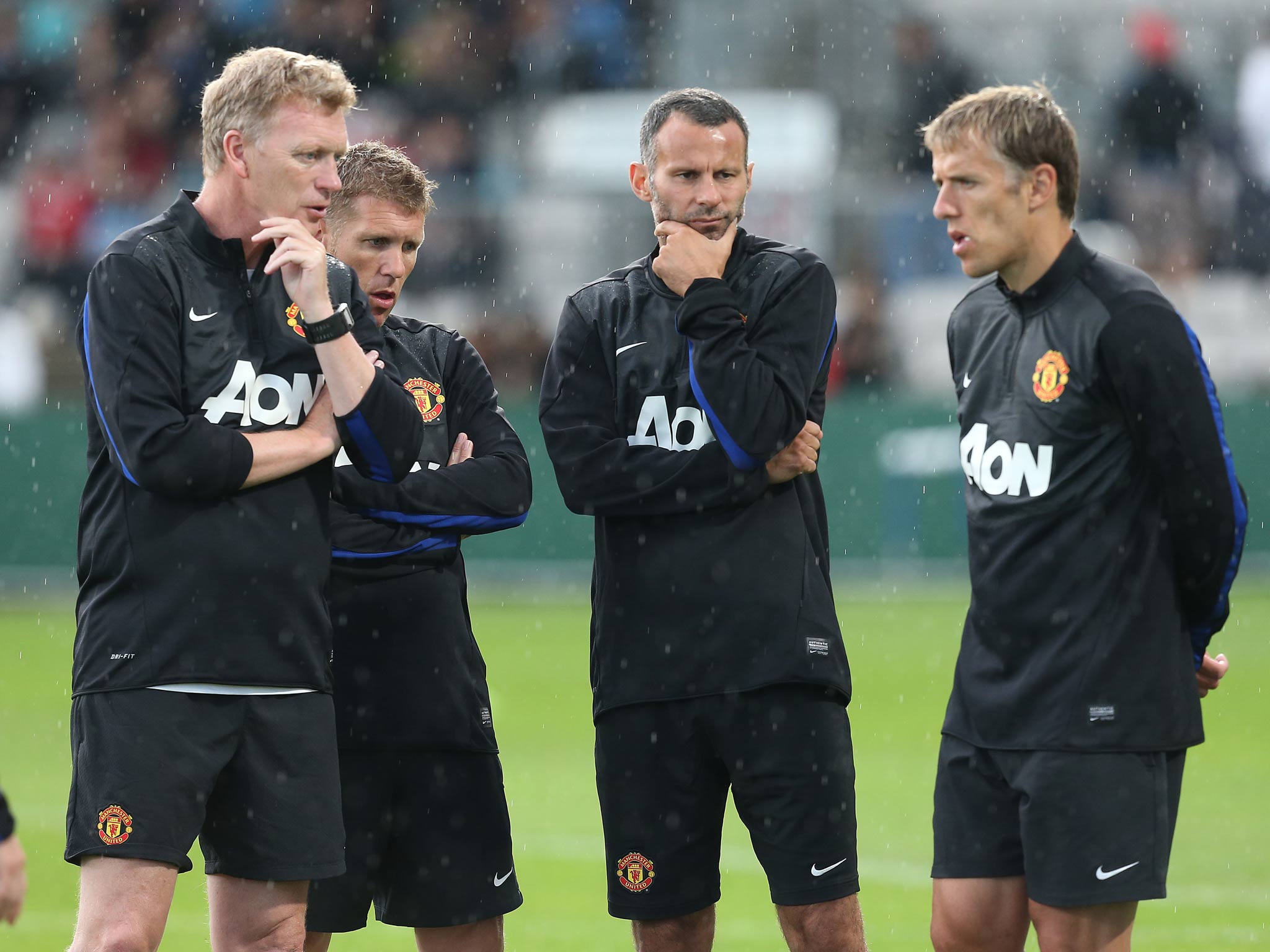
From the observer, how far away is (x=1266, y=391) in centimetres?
1605

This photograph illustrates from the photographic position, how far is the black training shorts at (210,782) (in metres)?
→ 3.91

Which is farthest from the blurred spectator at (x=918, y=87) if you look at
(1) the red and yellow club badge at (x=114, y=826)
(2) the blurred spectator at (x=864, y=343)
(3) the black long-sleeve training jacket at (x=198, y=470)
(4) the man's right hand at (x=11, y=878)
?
(4) the man's right hand at (x=11, y=878)

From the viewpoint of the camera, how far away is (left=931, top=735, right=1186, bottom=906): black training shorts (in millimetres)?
4012

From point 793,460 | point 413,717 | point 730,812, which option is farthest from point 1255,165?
point 413,717

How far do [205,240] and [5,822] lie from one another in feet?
5.09

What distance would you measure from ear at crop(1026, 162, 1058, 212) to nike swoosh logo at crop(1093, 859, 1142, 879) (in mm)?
1483

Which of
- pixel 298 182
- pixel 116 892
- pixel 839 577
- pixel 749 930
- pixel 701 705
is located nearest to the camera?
pixel 116 892

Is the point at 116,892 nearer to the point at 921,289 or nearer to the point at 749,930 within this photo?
the point at 749,930

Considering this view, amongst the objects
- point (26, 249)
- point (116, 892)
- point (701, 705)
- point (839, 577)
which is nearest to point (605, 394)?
point (701, 705)

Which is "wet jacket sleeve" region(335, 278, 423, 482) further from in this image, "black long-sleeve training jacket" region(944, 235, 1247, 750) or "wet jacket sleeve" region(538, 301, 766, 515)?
"black long-sleeve training jacket" region(944, 235, 1247, 750)

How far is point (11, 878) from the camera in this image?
10.4 feet

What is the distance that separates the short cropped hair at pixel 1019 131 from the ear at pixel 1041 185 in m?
0.01

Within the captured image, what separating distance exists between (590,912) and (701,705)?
9.58 feet

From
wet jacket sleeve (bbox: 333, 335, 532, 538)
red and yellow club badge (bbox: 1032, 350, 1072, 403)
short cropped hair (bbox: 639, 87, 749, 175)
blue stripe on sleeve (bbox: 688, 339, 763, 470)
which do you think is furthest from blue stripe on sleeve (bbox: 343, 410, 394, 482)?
red and yellow club badge (bbox: 1032, 350, 1072, 403)
